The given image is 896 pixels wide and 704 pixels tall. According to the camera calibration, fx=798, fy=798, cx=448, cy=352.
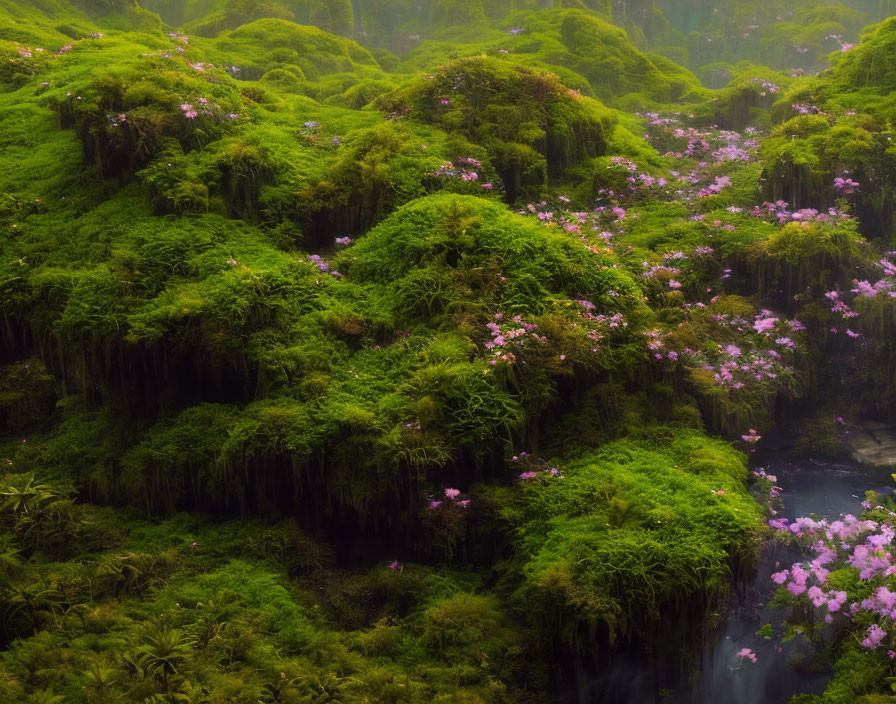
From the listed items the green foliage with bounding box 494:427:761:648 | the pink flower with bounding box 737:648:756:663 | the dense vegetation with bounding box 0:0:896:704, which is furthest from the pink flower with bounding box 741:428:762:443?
the pink flower with bounding box 737:648:756:663

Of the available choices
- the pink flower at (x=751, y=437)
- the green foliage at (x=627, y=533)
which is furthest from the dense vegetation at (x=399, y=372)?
the pink flower at (x=751, y=437)

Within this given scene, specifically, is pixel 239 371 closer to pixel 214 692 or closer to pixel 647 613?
pixel 214 692

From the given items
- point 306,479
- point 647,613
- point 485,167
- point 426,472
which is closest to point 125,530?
point 306,479

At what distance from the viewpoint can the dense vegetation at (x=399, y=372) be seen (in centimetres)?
788

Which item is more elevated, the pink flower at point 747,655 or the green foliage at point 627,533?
the green foliage at point 627,533

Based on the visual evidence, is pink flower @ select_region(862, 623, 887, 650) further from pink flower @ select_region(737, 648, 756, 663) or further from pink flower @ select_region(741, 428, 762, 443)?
pink flower @ select_region(741, 428, 762, 443)

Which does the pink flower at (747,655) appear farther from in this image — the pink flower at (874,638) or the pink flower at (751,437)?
the pink flower at (751,437)

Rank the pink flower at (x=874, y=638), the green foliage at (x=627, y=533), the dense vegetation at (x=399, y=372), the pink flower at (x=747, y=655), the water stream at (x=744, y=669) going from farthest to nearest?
the pink flower at (x=747, y=655) → the water stream at (x=744, y=669) → the dense vegetation at (x=399, y=372) → the green foliage at (x=627, y=533) → the pink flower at (x=874, y=638)

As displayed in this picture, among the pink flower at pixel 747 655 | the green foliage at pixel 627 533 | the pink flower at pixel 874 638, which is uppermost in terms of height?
the green foliage at pixel 627 533

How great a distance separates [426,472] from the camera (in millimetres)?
9047

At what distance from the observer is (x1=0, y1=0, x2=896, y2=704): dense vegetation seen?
7879 mm

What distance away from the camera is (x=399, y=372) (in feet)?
32.4

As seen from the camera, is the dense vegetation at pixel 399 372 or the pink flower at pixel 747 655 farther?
the pink flower at pixel 747 655

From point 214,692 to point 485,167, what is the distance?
9.74 m
